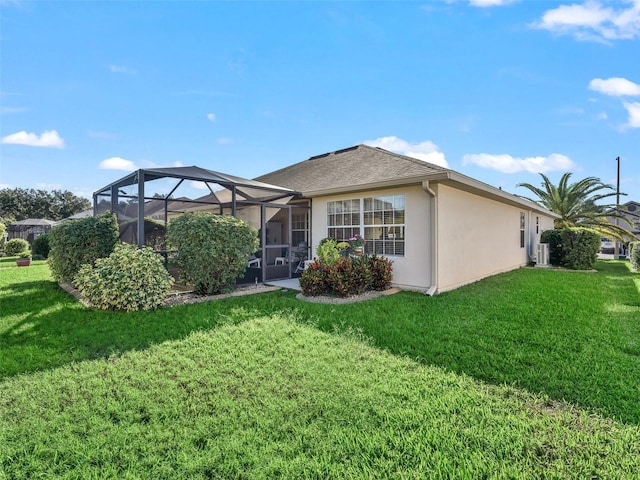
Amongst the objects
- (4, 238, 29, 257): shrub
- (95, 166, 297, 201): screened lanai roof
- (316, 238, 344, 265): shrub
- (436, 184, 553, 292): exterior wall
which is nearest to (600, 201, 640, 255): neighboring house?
(436, 184, 553, 292): exterior wall

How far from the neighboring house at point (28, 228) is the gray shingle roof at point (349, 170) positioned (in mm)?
24831

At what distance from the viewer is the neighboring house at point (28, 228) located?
27484 mm

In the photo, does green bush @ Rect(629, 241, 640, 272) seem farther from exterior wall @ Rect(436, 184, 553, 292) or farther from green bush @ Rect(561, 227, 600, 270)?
exterior wall @ Rect(436, 184, 553, 292)

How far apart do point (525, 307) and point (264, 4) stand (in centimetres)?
934

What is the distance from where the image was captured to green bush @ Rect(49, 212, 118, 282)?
814 cm

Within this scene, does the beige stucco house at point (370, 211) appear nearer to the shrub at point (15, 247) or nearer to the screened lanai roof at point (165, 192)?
the screened lanai roof at point (165, 192)

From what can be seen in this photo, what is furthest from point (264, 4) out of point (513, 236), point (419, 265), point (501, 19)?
point (513, 236)

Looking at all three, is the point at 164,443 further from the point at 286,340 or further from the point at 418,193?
the point at 418,193

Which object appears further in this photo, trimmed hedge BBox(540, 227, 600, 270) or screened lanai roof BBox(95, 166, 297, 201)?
trimmed hedge BBox(540, 227, 600, 270)

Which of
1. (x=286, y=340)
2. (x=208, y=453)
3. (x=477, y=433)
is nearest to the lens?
(x=208, y=453)

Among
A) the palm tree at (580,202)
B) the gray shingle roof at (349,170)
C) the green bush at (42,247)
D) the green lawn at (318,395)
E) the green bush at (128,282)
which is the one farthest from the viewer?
the palm tree at (580,202)

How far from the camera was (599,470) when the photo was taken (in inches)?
82.6

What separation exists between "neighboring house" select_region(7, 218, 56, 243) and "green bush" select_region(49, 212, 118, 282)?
79.4 ft

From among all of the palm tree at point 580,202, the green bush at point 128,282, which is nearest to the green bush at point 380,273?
the green bush at point 128,282
